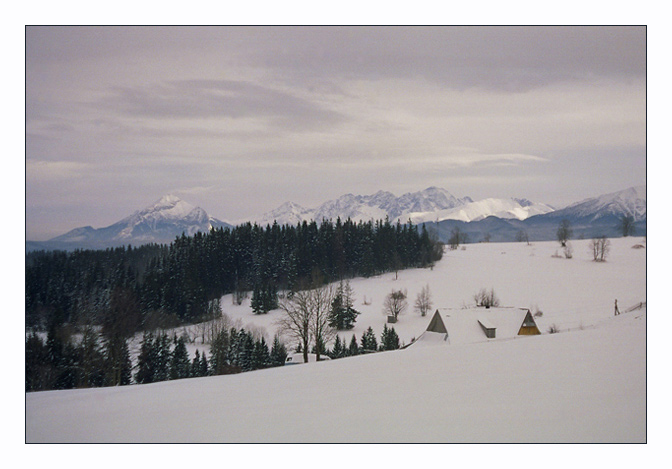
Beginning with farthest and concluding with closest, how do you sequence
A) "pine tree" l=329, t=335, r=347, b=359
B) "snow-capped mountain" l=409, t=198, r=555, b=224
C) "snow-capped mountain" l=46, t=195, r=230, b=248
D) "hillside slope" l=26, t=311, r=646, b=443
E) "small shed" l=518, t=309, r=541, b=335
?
→ "pine tree" l=329, t=335, r=347, b=359 → "small shed" l=518, t=309, r=541, b=335 → "snow-capped mountain" l=409, t=198, r=555, b=224 → "snow-capped mountain" l=46, t=195, r=230, b=248 → "hillside slope" l=26, t=311, r=646, b=443

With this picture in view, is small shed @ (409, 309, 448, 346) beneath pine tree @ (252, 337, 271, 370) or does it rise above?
above

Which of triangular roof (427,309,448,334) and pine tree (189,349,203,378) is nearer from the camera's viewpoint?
pine tree (189,349,203,378)

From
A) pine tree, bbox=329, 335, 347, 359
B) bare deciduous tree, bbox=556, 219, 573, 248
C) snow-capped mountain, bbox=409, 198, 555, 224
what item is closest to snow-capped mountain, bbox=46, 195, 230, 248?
pine tree, bbox=329, 335, 347, 359

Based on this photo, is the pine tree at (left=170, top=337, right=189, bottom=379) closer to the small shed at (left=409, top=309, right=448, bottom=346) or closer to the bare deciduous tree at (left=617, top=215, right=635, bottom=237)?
the small shed at (left=409, top=309, right=448, bottom=346)

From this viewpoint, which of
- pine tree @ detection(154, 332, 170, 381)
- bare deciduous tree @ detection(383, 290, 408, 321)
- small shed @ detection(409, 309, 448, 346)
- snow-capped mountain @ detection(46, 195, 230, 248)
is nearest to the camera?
snow-capped mountain @ detection(46, 195, 230, 248)

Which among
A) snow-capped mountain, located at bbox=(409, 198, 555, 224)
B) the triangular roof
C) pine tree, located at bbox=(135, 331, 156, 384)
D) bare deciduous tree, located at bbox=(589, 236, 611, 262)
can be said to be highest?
snow-capped mountain, located at bbox=(409, 198, 555, 224)

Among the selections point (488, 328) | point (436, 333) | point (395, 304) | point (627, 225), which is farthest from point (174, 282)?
point (627, 225)

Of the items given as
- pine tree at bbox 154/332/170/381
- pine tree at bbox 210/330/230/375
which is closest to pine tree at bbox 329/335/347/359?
pine tree at bbox 210/330/230/375

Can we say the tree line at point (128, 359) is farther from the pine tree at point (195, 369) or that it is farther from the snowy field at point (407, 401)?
the snowy field at point (407, 401)
